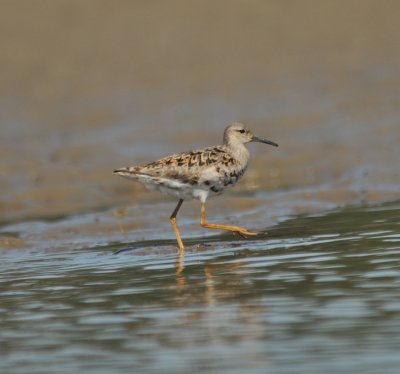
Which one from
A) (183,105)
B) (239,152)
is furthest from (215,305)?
(183,105)

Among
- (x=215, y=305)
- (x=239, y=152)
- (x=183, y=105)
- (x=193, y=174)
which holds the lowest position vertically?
(x=215, y=305)

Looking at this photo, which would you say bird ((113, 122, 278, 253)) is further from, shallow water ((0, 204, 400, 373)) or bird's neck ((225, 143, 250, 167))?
shallow water ((0, 204, 400, 373))

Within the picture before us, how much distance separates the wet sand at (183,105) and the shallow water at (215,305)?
2286 millimetres

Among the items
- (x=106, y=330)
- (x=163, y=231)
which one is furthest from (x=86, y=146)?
(x=106, y=330)

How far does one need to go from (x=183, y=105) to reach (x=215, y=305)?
12.7 m

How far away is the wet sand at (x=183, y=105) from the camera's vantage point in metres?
16.4

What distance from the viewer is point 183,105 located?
21.9 m

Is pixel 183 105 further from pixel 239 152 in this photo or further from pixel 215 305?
pixel 215 305

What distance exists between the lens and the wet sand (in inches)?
644

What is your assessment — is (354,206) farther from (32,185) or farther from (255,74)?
(255,74)

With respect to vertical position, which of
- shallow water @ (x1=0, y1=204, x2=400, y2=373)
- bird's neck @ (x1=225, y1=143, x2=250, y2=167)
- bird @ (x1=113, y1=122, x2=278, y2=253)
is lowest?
shallow water @ (x1=0, y1=204, x2=400, y2=373)

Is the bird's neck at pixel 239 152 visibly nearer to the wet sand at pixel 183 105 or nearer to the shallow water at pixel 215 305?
the wet sand at pixel 183 105

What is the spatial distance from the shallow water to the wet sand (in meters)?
2.29

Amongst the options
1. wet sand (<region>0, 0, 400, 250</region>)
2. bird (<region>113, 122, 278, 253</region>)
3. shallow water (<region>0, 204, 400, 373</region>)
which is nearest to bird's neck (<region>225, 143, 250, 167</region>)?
bird (<region>113, 122, 278, 253</region>)
